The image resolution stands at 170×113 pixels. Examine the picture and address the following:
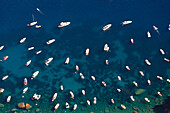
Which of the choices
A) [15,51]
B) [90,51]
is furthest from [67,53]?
[15,51]

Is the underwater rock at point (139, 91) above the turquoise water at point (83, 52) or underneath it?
underneath

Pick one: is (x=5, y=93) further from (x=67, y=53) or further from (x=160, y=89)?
(x=160, y=89)

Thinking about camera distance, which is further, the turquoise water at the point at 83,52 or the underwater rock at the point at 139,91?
the turquoise water at the point at 83,52

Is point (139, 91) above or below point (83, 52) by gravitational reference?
below

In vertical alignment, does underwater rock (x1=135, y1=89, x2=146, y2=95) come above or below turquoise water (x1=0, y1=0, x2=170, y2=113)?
below

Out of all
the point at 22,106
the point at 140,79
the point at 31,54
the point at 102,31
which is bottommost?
the point at 22,106

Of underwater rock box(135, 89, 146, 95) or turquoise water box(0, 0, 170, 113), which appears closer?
underwater rock box(135, 89, 146, 95)

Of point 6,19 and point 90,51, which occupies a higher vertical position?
point 6,19

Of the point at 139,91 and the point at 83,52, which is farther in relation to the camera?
the point at 83,52
